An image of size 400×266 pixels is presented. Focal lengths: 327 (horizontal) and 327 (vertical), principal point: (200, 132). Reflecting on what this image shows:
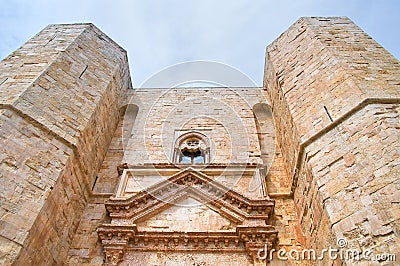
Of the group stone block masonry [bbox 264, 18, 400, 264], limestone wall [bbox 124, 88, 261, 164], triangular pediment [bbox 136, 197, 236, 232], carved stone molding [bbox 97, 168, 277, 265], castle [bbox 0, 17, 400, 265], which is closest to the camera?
stone block masonry [bbox 264, 18, 400, 264]

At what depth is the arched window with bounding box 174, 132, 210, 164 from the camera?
6.77m

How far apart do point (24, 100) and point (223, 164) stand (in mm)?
3522

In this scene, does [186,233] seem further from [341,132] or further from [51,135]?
[341,132]

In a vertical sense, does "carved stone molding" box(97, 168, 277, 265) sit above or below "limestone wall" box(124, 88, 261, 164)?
below

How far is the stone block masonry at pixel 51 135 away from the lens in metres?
4.03

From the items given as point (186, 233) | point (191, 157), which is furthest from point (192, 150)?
point (186, 233)

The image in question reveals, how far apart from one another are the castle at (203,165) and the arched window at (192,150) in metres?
0.03

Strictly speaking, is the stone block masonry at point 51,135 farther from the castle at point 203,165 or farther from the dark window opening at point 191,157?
the dark window opening at point 191,157

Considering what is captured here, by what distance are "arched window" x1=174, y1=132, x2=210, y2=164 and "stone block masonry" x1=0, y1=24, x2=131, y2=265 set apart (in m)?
1.57

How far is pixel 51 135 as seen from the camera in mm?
4973

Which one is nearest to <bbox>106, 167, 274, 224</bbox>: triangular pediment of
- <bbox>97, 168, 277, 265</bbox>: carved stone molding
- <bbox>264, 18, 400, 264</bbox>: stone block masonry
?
<bbox>97, 168, 277, 265</bbox>: carved stone molding

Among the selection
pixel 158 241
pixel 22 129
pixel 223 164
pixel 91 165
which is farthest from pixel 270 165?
pixel 22 129

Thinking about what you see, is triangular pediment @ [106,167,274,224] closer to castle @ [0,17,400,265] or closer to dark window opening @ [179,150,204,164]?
castle @ [0,17,400,265]

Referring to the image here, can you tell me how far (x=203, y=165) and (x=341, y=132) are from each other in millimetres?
2578
